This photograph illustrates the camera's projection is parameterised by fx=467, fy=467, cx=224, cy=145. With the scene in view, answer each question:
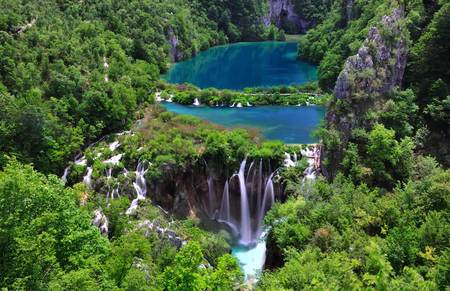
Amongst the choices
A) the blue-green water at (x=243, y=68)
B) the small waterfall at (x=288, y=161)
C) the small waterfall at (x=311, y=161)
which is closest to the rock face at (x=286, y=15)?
the blue-green water at (x=243, y=68)

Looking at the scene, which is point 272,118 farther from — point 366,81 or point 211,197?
point 211,197

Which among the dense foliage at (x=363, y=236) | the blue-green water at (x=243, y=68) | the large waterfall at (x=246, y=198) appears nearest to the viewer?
the dense foliage at (x=363, y=236)

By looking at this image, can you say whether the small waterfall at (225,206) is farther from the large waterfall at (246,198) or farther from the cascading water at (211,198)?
the cascading water at (211,198)

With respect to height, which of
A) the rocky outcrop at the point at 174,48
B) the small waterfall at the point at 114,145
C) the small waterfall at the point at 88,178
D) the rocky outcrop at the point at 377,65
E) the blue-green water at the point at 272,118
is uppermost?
the rocky outcrop at the point at 377,65

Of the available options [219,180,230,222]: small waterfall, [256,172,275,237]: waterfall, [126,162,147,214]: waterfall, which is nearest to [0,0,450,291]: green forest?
[126,162,147,214]: waterfall

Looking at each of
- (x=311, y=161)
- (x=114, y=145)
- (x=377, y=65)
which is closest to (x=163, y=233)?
(x=311, y=161)
